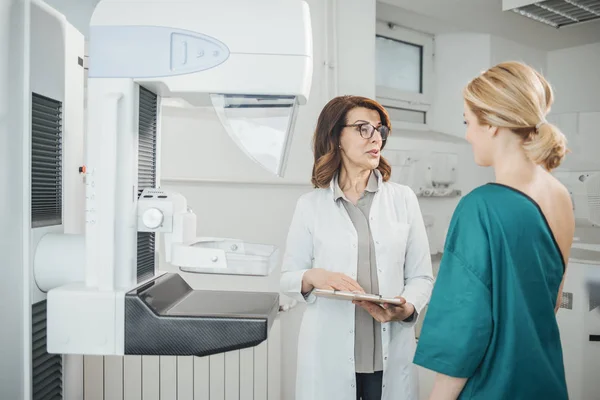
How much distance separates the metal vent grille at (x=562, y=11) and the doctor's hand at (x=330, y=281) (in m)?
1.94

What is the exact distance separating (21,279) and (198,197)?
3.88 ft

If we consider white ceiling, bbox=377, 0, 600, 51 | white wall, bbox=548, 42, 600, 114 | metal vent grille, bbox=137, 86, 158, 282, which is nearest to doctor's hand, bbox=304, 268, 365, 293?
metal vent grille, bbox=137, 86, 158, 282

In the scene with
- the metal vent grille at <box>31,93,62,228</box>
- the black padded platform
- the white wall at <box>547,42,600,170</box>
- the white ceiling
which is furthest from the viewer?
the white wall at <box>547,42,600,170</box>

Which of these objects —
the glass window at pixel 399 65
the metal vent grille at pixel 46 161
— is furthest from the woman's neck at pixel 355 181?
the glass window at pixel 399 65

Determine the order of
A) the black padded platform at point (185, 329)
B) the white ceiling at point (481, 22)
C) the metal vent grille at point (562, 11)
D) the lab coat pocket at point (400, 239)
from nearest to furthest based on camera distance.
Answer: the black padded platform at point (185, 329) → the lab coat pocket at point (400, 239) → the metal vent grille at point (562, 11) → the white ceiling at point (481, 22)

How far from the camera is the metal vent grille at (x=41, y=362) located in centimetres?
101

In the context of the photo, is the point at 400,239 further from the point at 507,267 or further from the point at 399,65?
the point at 399,65

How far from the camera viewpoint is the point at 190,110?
2.10m

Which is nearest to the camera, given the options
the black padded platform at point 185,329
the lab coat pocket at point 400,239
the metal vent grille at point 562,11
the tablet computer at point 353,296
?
the black padded platform at point 185,329

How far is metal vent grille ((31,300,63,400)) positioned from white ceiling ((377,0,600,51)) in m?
2.29

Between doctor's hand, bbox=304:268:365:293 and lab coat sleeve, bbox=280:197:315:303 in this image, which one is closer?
doctor's hand, bbox=304:268:365:293

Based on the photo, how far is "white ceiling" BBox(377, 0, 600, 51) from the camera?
2689mm

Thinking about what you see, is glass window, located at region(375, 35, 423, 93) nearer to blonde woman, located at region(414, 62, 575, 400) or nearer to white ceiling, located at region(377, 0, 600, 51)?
white ceiling, located at region(377, 0, 600, 51)

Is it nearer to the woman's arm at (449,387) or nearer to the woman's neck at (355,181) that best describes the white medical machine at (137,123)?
the woman's arm at (449,387)
